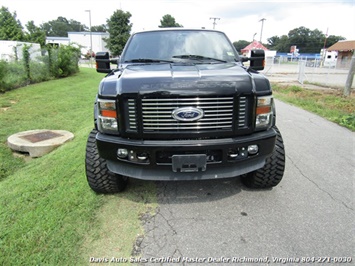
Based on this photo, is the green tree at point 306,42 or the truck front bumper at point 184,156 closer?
the truck front bumper at point 184,156

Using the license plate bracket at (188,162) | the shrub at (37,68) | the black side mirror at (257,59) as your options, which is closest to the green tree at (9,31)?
the shrub at (37,68)

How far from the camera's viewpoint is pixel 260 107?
101 inches

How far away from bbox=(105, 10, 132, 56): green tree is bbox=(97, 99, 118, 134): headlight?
4337 cm

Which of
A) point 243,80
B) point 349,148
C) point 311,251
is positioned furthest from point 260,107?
point 349,148

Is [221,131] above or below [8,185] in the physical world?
above

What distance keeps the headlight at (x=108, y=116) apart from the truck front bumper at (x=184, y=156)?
0.27 ft

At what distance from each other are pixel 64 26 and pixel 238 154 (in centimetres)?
13549

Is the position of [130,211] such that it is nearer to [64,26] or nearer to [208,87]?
[208,87]

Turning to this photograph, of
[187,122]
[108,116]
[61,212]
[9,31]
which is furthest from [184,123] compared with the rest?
[9,31]

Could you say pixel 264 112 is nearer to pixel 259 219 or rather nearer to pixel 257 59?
pixel 259 219

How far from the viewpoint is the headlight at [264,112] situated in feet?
8.42

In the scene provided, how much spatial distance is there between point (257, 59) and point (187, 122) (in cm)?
174

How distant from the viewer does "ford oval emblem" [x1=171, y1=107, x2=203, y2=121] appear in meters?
2.41

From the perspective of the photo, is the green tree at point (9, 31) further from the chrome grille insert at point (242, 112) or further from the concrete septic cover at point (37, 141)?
the chrome grille insert at point (242, 112)
